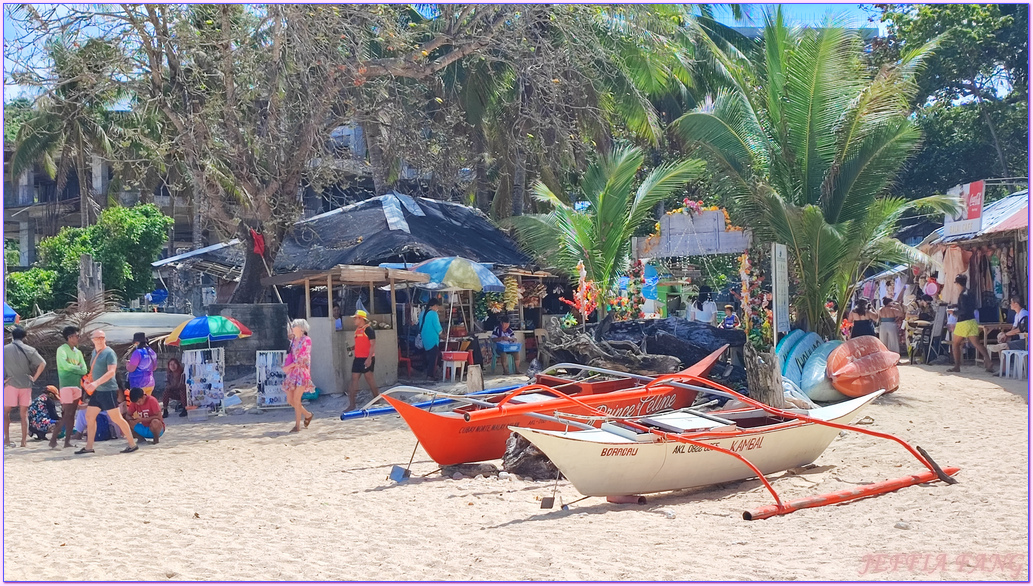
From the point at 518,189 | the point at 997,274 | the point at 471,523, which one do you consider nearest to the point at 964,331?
the point at 997,274

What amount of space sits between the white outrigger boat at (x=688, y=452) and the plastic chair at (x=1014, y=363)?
729 cm

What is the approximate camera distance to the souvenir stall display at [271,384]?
12.7 metres

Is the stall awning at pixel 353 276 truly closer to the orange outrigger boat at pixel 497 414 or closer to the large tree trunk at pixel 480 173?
the orange outrigger boat at pixel 497 414

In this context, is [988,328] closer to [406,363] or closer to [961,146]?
[406,363]

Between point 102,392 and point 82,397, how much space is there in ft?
2.44

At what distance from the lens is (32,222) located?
34094mm

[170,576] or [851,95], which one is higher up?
[851,95]

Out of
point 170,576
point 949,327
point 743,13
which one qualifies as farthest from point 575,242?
point 743,13

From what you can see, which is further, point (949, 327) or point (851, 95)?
point (949, 327)

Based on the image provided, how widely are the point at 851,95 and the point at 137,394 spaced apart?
1010 cm

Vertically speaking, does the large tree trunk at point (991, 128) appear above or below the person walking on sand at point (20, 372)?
above

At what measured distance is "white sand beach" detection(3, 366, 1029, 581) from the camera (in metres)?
5.18

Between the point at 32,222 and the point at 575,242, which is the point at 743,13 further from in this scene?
the point at 32,222

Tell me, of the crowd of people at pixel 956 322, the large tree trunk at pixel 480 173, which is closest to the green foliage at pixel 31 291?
the large tree trunk at pixel 480 173
